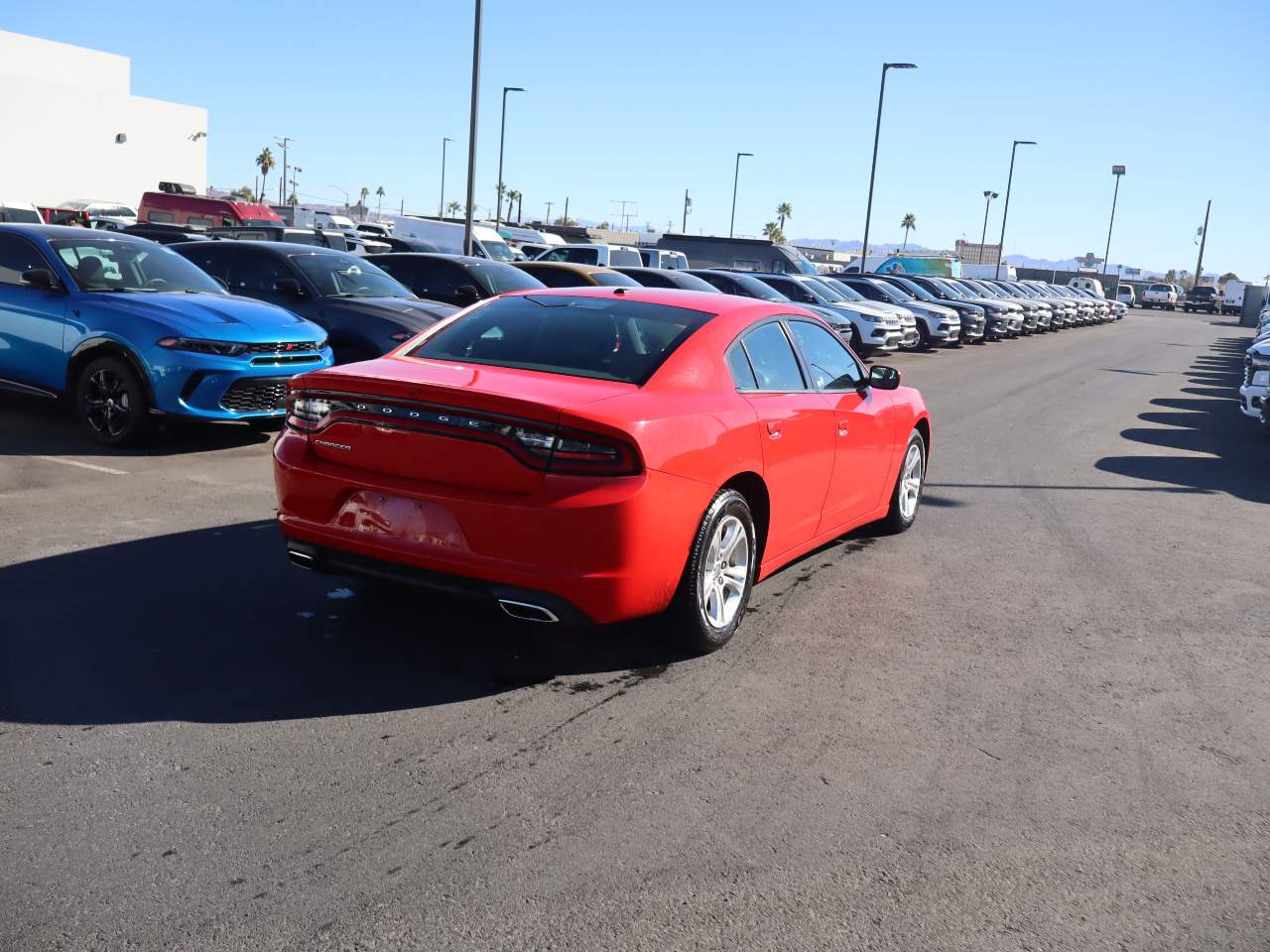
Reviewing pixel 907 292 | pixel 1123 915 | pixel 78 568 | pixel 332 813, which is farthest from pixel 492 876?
pixel 907 292

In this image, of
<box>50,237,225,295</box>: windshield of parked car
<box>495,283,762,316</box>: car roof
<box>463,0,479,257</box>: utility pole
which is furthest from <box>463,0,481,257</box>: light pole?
<box>495,283,762,316</box>: car roof

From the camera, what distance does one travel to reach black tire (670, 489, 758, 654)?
499 centimetres

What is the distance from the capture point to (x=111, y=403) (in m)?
9.24

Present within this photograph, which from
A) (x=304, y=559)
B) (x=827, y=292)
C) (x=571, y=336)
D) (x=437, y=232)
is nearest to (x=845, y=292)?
(x=827, y=292)

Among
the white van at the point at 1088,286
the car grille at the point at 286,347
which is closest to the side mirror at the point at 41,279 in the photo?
the car grille at the point at 286,347

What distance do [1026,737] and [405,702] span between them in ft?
7.59

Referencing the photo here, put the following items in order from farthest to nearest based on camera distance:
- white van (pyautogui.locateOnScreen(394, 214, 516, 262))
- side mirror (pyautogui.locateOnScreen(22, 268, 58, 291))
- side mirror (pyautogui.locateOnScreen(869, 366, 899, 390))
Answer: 1. white van (pyautogui.locateOnScreen(394, 214, 516, 262))
2. side mirror (pyautogui.locateOnScreen(22, 268, 58, 291))
3. side mirror (pyautogui.locateOnScreen(869, 366, 899, 390))

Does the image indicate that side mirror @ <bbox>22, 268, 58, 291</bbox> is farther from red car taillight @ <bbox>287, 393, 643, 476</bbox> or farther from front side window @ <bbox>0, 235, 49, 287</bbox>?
red car taillight @ <bbox>287, 393, 643, 476</bbox>

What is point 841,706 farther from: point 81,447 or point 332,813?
point 81,447

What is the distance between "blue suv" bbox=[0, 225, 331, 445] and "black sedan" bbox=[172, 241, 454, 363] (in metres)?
1.43

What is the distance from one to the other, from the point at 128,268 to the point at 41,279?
790mm

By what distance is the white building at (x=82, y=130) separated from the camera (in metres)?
56.0

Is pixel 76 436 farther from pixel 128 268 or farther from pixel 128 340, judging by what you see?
pixel 128 268

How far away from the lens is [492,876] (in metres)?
3.31
